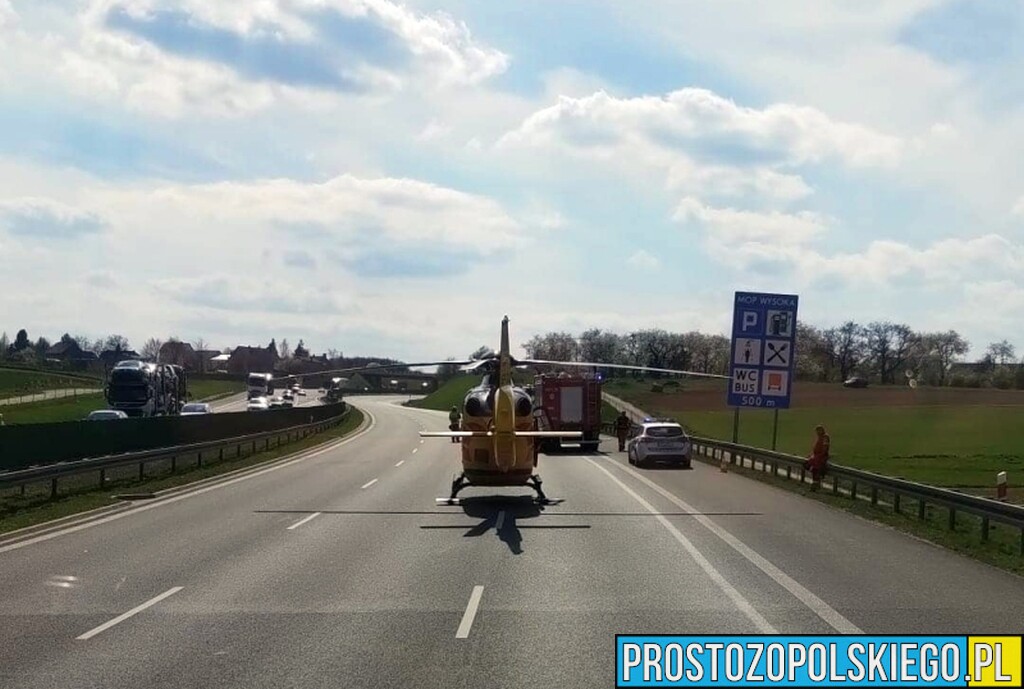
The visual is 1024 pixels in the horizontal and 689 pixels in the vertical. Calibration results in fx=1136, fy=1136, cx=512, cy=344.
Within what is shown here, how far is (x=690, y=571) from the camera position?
45.6 ft

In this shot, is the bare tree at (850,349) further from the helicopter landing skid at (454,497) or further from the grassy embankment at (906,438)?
the helicopter landing skid at (454,497)

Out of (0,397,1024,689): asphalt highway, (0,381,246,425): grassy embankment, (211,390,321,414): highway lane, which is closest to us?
(0,397,1024,689): asphalt highway

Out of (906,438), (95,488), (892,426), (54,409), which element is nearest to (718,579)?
(95,488)

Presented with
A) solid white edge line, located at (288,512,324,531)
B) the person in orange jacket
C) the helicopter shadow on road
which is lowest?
solid white edge line, located at (288,512,324,531)

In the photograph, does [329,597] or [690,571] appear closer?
[329,597]

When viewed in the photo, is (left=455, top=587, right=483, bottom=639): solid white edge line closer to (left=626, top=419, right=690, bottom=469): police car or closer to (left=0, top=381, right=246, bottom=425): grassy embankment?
(left=626, top=419, right=690, bottom=469): police car

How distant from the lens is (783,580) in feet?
43.3

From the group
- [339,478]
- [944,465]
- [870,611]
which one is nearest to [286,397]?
[944,465]

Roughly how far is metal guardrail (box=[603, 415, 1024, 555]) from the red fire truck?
19.4 ft

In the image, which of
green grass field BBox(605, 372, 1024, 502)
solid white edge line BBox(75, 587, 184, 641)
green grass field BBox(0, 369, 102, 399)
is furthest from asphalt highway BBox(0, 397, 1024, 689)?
green grass field BBox(0, 369, 102, 399)

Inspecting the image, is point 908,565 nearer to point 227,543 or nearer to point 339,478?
point 227,543

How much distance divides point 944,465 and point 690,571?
37.0 m

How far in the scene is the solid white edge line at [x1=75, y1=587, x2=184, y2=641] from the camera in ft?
33.0

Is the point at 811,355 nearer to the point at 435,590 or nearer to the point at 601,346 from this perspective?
the point at 601,346
